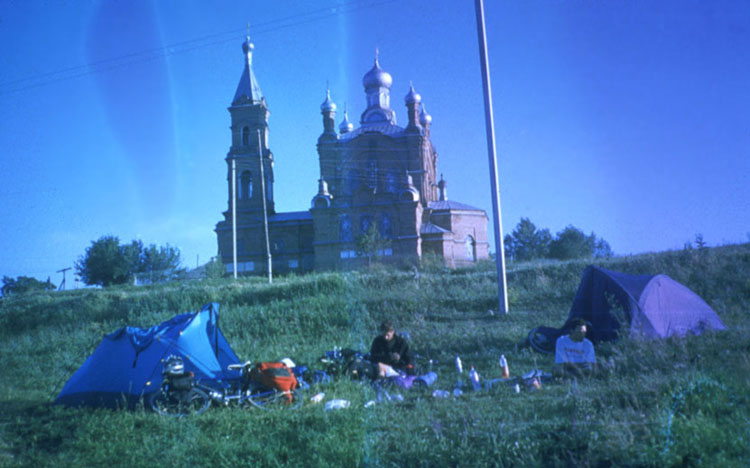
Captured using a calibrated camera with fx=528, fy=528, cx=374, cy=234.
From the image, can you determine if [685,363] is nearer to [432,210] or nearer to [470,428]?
[470,428]

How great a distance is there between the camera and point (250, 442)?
4812 mm

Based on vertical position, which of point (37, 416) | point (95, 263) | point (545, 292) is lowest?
point (37, 416)

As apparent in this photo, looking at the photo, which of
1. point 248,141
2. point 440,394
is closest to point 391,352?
point 440,394

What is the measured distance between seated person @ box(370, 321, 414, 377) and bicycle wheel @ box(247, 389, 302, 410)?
61.3 inches

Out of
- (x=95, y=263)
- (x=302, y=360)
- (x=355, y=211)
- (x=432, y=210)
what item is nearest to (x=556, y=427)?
(x=302, y=360)

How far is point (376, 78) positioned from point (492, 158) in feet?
104

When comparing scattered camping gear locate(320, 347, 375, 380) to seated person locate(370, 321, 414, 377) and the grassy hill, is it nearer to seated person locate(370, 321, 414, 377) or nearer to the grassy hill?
seated person locate(370, 321, 414, 377)

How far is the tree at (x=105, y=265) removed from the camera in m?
46.5

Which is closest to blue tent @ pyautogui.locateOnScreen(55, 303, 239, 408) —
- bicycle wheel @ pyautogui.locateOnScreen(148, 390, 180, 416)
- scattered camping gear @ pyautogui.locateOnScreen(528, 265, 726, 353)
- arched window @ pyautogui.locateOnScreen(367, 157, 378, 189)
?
bicycle wheel @ pyautogui.locateOnScreen(148, 390, 180, 416)

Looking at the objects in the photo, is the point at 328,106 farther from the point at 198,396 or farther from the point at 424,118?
the point at 198,396

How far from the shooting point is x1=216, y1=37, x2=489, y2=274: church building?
36.8m

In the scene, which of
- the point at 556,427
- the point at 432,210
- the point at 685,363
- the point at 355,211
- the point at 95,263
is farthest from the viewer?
the point at 95,263

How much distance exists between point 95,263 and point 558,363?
4816 centimetres

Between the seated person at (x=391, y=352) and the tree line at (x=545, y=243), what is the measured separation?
4389cm
